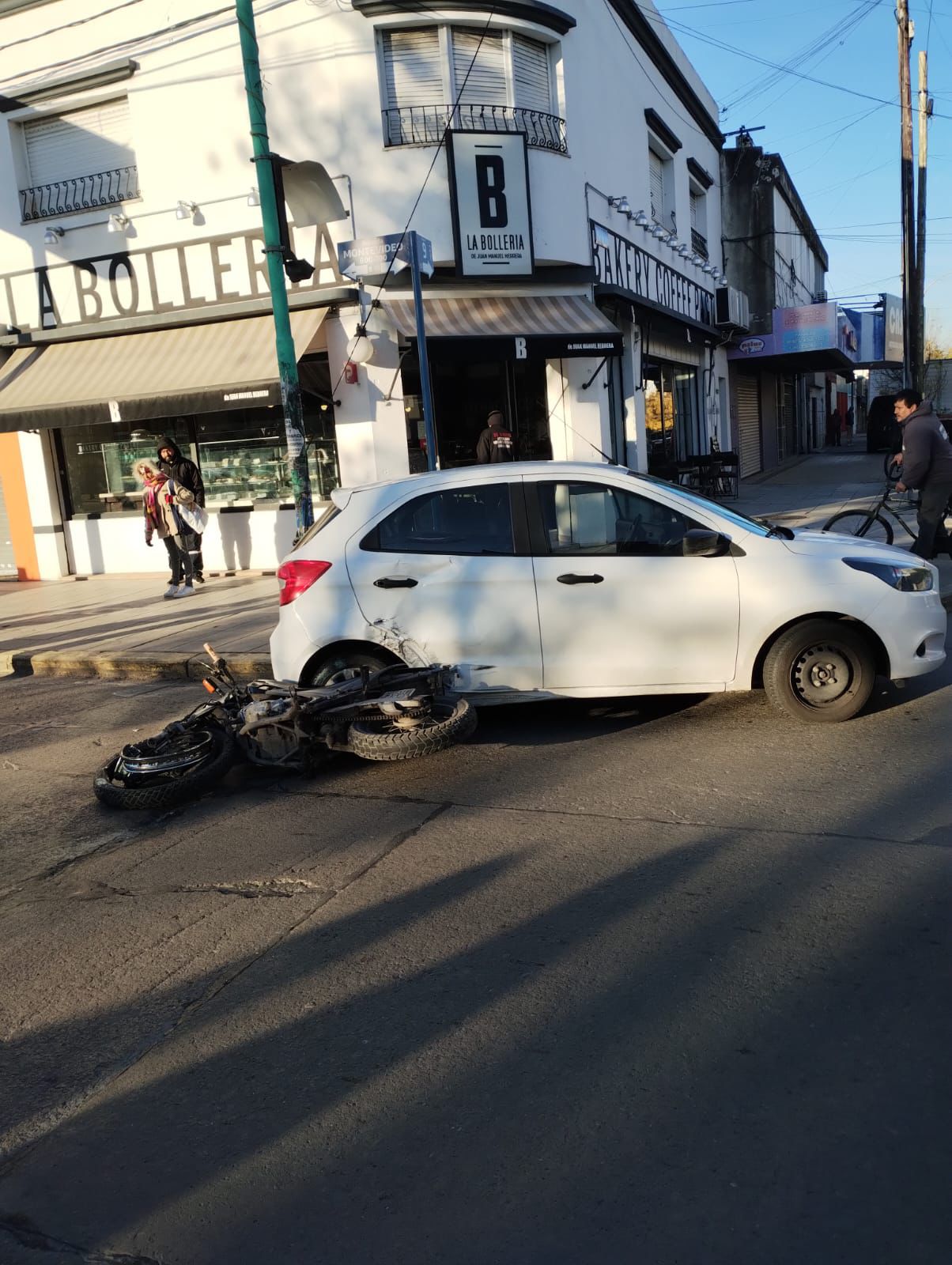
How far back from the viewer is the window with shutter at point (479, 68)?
1328cm

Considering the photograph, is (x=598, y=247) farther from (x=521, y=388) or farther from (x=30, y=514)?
(x=30, y=514)

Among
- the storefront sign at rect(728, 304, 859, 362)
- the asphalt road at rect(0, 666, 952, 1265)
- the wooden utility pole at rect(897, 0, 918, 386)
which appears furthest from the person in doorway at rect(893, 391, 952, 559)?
the storefront sign at rect(728, 304, 859, 362)

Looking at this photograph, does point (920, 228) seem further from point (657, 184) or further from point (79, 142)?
point (79, 142)

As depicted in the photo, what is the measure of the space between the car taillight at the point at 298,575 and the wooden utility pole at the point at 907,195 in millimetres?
18997

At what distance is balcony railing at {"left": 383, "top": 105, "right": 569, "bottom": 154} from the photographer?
13.2 metres

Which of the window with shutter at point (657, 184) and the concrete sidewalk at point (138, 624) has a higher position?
the window with shutter at point (657, 184)

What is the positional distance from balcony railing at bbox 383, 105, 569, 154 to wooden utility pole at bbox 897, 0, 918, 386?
1071cm

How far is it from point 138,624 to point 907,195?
58.0ft

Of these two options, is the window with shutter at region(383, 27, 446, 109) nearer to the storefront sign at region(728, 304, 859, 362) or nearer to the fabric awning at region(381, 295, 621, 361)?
the fabric awning at region(381, 295, 621, 361)

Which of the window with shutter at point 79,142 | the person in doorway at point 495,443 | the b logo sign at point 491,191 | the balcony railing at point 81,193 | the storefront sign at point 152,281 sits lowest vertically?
the person in doorway at point 495,443

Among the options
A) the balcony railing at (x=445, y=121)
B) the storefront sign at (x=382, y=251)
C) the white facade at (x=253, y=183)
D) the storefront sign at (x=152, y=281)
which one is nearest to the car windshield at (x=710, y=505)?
the storefront sign at (x=382, y=251)

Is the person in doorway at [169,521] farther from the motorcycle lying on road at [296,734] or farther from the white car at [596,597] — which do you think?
the motorcycle lying on road at [296,734]

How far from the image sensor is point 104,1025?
353 cm

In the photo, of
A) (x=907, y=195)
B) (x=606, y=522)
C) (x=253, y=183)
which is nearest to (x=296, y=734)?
(x=606, y=522)
